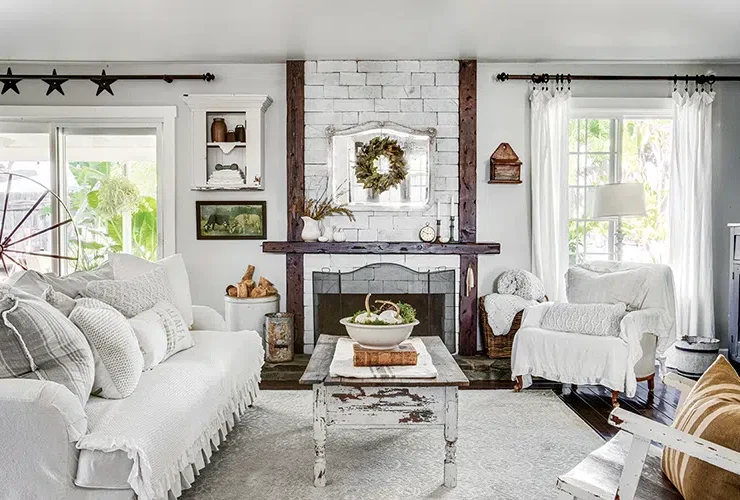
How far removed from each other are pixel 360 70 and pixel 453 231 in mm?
1675

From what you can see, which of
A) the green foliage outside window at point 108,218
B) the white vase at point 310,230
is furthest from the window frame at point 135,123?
the white vase at point 310,230

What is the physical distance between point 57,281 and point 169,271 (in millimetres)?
794

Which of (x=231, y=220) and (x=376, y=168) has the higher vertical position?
(x=376, y=168)

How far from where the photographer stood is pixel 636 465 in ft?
5.32

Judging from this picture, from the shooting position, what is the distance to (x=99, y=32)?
4.59m

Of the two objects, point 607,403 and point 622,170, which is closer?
point 607,403

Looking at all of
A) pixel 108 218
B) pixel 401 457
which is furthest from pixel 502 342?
pixel 108 218

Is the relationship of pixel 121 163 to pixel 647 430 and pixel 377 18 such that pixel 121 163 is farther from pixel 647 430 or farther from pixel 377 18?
pixel 647 430

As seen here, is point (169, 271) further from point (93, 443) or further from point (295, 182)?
point (295, 182)

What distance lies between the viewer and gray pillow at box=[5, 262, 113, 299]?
8.85 ft

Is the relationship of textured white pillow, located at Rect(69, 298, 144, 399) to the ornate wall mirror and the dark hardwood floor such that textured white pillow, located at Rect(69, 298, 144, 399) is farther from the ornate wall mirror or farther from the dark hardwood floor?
the ornate wall mirror

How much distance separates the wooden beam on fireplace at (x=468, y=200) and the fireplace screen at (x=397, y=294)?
11 cm

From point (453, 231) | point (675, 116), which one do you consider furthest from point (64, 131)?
point (675, 116)

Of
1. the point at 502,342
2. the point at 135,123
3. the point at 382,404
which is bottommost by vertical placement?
the point at 502,342
